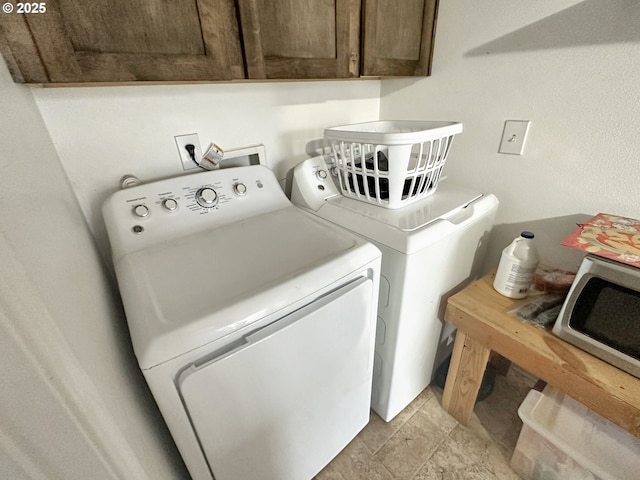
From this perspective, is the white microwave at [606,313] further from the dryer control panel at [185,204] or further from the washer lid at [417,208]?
the dryer control panel at [185,204]

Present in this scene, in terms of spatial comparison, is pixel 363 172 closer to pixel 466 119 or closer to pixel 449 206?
pixel 449 206

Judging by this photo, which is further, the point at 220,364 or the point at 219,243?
the point at 219,243

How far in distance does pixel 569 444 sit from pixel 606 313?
47cm

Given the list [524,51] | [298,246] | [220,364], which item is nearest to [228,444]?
[220,364]

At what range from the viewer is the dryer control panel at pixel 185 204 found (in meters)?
0.86

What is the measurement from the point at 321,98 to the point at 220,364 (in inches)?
48.5

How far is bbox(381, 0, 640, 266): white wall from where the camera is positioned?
0.88 metres

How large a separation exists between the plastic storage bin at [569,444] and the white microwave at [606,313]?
10.9 inches

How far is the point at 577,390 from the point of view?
0.76 meters

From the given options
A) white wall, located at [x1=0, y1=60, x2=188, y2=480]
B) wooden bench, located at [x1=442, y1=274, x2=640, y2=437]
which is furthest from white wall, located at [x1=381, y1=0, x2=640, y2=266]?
white wall, located at [x1=0, y1=60, x2=188, y2=480]

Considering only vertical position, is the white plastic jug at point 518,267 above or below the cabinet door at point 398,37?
below

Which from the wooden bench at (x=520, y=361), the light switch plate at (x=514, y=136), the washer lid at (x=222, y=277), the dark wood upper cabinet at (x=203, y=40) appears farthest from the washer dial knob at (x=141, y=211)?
the light switch plate at (x=514, y=136)

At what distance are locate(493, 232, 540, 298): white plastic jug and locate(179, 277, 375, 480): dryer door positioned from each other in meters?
0.54

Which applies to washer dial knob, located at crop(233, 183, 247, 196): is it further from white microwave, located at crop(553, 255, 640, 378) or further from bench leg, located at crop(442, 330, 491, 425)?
white microwave, located at crop(553, 255, 640, 378)
